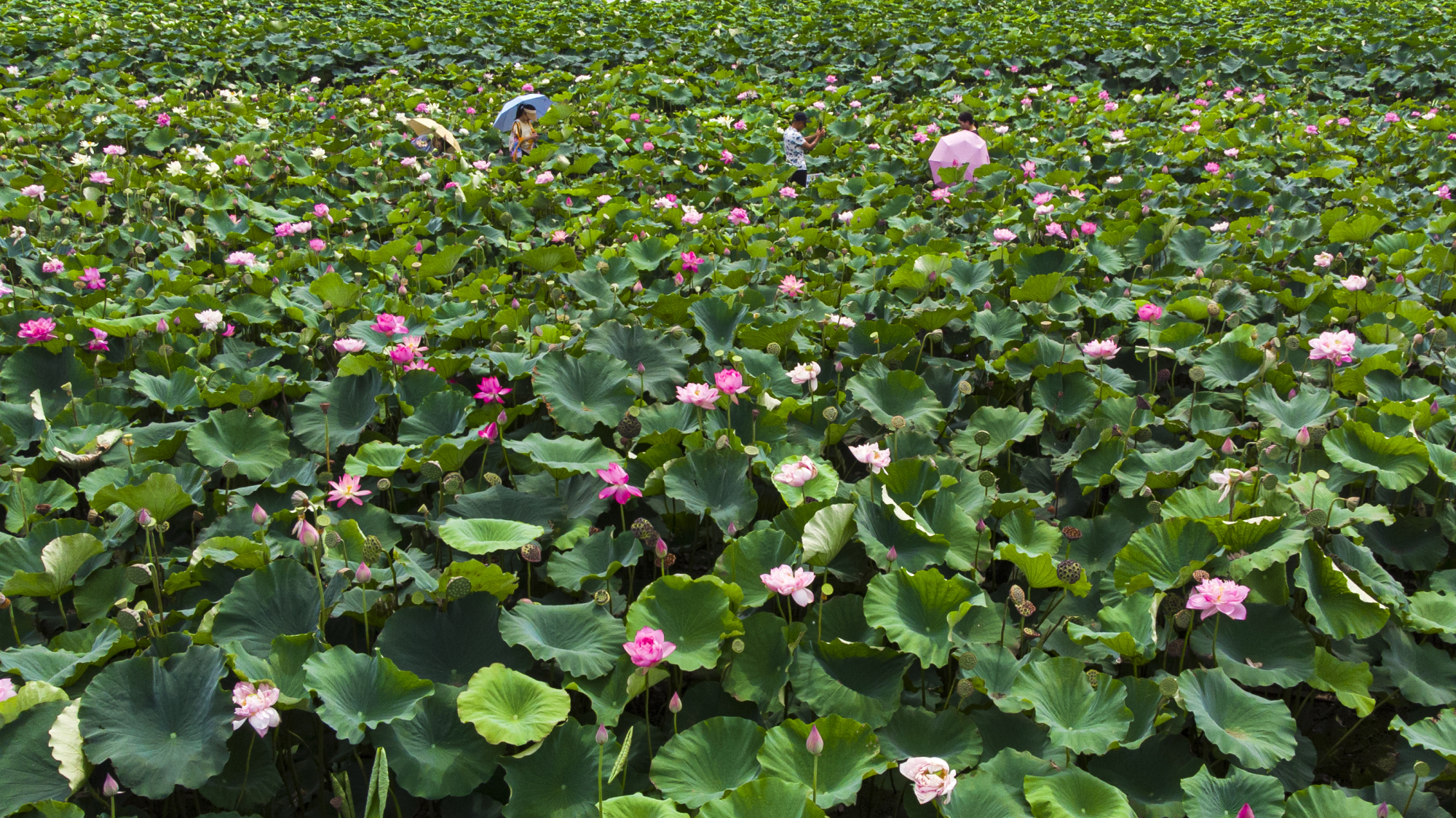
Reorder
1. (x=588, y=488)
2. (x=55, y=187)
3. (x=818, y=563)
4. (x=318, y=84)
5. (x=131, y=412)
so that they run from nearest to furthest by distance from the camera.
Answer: (x=818, y=563)
(x=588, y=488)
(x=131, y=412)
(x=55, y=187)
(x=318, y=84)

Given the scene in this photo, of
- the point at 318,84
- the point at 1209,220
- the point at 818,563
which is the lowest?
the point at 318,84

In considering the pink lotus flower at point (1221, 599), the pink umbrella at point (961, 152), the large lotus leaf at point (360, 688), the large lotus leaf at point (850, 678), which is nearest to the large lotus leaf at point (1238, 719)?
the pink lotus flower at point (1221, 599)

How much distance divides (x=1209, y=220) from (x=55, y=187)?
5.49 m

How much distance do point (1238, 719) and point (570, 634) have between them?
3.82ft

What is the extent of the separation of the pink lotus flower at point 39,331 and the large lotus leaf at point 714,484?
1.86 metres

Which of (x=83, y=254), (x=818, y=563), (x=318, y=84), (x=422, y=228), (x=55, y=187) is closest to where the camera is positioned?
(x=818, y=563)

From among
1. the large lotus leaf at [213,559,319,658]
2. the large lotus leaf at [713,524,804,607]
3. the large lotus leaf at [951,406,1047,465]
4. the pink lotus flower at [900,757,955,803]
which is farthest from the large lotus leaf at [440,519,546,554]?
the large lotus leaf at [951,406,1047,465]

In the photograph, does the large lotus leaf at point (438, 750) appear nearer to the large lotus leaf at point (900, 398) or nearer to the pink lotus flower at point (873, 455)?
the pink lotus flower at point (873, 455)

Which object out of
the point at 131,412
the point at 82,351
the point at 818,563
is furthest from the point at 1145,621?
the point at 82,351

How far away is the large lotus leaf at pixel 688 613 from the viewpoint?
66.4 inches

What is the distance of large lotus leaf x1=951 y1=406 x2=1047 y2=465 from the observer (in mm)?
2391

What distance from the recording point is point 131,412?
2539 mm

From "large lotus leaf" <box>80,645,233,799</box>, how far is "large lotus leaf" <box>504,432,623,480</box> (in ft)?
2.51

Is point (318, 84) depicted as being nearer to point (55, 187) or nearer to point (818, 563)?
point (55, 187)
